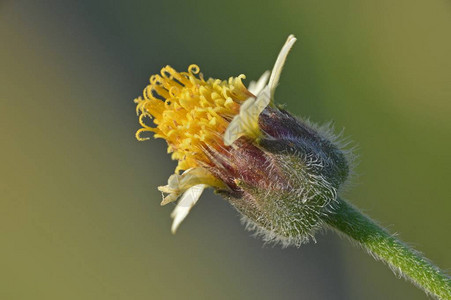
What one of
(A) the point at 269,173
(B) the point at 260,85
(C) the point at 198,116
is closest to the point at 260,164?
(A) the point at 269,173

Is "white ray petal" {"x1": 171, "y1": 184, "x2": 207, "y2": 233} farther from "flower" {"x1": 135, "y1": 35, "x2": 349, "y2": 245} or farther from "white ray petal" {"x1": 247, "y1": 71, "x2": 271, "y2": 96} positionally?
"white ray petal" {"x1": 247, "y1": 71, "x2": 271, "y2": 96}

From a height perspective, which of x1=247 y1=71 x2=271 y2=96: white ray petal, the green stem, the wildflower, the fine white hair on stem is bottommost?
the green stem

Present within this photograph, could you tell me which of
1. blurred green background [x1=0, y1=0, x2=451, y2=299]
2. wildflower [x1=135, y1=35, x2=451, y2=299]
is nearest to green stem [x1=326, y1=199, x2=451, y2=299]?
wildflower [x1=135, y1=35, x2=451, y2=299]

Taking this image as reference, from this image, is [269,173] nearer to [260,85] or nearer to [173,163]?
[260,85]

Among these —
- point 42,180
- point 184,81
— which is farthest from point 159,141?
point 184,81

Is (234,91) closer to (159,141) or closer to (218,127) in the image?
(218,127)
